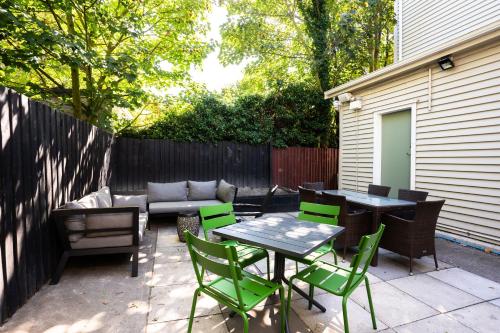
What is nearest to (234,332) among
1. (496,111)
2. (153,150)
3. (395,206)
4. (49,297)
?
(49,297)

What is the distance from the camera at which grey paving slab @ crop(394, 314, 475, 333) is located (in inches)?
83.5

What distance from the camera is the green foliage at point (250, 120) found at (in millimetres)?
7695

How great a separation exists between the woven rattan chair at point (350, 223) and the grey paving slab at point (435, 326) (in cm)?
139

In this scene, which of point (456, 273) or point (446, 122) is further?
point (446, 122)

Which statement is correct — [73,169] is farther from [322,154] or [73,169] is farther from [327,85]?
[327,85]

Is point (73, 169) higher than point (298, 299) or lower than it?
higher

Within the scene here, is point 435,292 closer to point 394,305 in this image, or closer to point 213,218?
point 394,305

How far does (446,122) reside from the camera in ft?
15.6

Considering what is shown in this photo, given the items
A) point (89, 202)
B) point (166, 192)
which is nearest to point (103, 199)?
point (89, 202)

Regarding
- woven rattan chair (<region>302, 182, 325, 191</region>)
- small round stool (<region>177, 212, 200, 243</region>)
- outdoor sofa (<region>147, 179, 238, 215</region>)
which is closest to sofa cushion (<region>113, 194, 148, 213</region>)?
outdoor sofa (<region>147, 179, 238, 215</region>)

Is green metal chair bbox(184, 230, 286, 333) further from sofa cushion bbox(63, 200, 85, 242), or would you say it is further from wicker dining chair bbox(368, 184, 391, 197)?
wicker dining chair bbox(368, 184, 391, 197)

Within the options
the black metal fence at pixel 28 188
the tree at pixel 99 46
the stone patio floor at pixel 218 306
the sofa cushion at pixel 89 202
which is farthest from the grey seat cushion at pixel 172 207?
the tree at pixel 99 46

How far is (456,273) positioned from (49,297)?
456 cm

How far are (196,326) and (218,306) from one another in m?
0.35
